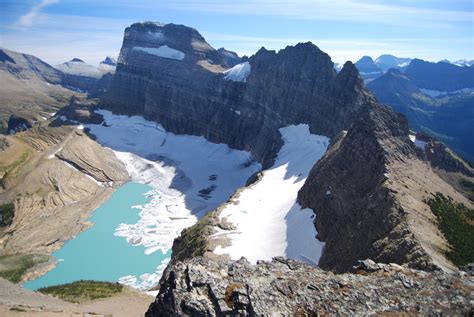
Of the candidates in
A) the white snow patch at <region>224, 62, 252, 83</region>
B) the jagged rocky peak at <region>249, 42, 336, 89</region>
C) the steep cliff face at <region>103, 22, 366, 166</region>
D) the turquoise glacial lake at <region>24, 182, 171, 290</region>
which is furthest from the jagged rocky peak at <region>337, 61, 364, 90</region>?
the turquoise glacial lake at <region>24, 182, 171, 290</region>

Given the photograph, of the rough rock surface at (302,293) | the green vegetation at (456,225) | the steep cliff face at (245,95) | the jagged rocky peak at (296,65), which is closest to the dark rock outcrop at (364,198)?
the green vegetation at (456,225)

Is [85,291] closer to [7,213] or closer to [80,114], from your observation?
[7,213]

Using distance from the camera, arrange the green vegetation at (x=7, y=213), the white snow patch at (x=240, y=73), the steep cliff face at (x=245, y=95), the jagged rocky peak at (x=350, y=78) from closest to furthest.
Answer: the green vegetation at (x=7, y=213) < the jagged rocky peak at (x=350, y=78) < the steep cliff face at (x=245, y=95) < the white snow patch at (x=240, y=73)

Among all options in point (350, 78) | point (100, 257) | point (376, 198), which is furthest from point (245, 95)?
point (376, 198)

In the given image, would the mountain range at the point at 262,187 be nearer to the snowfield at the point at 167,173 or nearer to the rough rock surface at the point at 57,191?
the rough rock surface at the point at 57,191

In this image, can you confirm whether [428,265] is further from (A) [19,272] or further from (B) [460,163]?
(A) [19,272]

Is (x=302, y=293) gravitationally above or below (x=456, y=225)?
above
